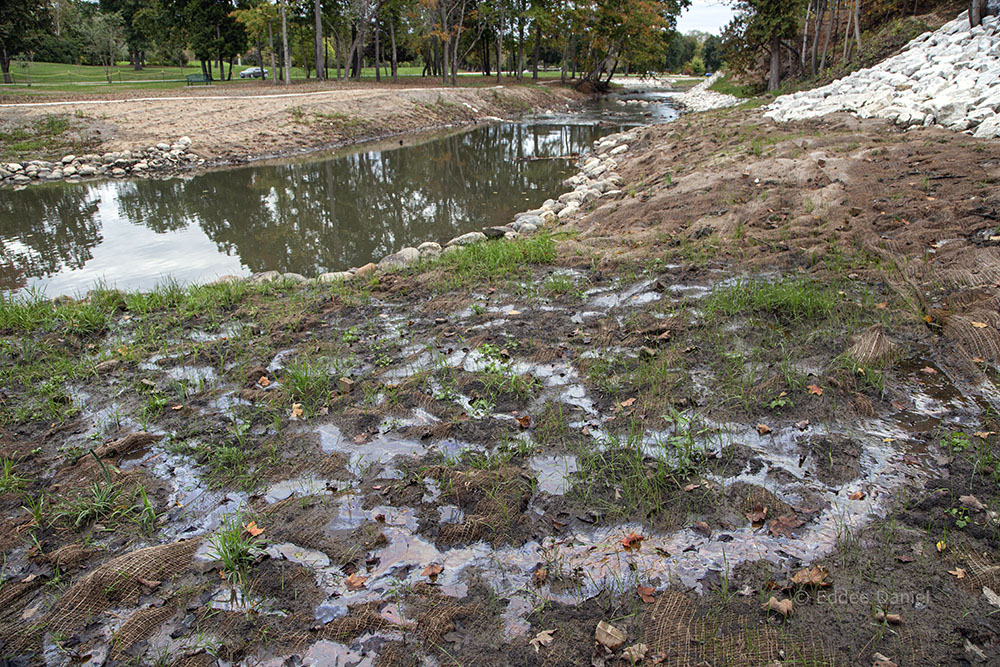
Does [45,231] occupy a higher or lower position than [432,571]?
→ higher

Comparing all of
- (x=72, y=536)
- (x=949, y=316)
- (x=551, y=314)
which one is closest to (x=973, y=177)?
(x=949, y=316)

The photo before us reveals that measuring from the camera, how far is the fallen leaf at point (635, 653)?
2.47 meters

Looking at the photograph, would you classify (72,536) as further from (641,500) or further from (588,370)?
(588,370)

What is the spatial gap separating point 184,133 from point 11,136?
491 cm

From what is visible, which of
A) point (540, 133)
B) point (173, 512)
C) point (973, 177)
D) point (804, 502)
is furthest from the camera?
point (540, 133)

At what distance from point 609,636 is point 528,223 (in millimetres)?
8832

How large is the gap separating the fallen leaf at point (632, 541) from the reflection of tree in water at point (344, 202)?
7825 mm

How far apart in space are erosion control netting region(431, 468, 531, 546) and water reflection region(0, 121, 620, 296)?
22.2 feet

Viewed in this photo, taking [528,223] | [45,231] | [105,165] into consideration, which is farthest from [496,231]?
[105,165]

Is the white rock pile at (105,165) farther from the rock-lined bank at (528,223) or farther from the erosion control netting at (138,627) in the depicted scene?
the erosion control netting at (138,627)

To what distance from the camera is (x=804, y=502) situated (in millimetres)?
3328

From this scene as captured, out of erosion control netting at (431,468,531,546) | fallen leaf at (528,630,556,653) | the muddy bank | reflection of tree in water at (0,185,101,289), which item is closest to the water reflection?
reflection of tree in water at (0,185,101,289)

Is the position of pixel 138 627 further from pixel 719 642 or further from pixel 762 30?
pixel 762 30

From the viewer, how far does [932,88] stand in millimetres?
12070
